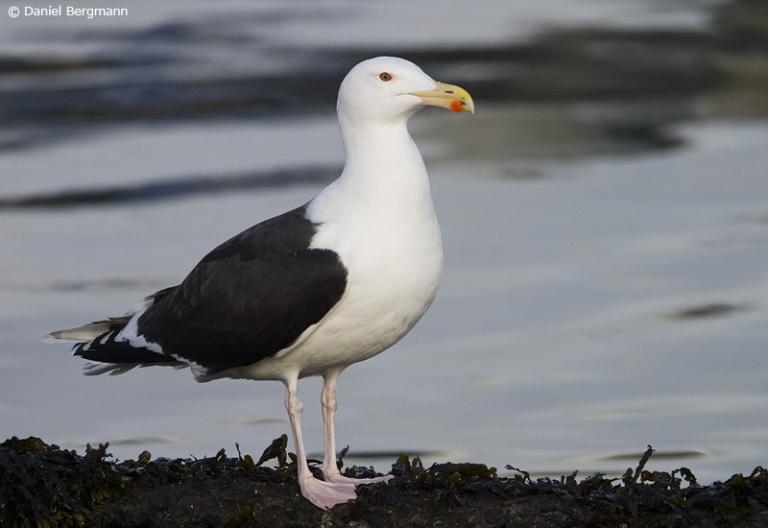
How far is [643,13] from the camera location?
26625 millimetres

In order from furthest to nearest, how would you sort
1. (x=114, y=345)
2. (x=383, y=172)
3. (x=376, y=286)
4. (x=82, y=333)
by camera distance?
(x=82, y=333)
(x=114, y=345)
(x=383, y=172)
(x=376, y=286)

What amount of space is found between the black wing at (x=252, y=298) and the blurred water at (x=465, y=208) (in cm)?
220

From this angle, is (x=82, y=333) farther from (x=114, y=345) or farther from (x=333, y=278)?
(x=333, y=278)

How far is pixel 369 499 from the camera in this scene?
7562mm

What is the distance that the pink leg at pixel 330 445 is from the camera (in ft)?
25.4

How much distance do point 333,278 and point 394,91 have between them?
967 millimetres

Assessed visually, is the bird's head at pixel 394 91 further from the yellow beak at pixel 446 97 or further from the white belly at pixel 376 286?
the white belly at pixel 376 286

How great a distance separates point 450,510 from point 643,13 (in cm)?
2017

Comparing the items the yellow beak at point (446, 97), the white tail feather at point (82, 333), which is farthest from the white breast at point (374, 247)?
the white tail feather at point (82, 333)

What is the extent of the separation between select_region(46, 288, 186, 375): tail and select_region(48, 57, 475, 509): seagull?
0.05 ft

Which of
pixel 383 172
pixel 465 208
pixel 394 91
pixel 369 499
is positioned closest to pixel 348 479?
pixel 369 499

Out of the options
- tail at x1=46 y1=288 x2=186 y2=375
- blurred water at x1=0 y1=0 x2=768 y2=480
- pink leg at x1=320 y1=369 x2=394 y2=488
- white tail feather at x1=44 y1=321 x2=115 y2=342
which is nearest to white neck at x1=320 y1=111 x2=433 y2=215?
pink leg at x1=320 y1=369 x2=394 y2=488

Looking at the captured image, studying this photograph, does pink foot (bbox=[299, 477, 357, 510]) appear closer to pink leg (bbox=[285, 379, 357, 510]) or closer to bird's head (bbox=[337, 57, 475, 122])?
pink leg (bbox=[285, 379, 357, 510])

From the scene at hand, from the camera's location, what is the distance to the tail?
331 inches
